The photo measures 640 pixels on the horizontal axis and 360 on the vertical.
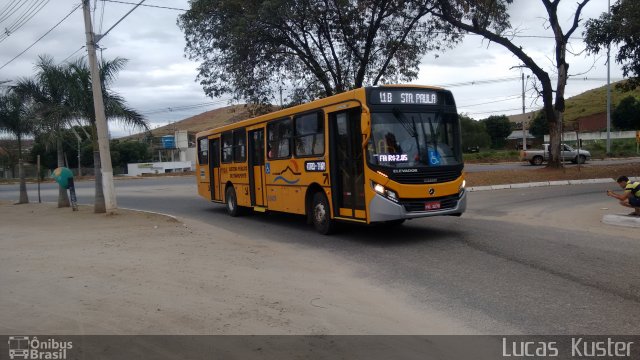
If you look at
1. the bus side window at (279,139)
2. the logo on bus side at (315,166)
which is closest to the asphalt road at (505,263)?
the logo on bus side at (315,166)

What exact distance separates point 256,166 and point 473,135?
66.8 m

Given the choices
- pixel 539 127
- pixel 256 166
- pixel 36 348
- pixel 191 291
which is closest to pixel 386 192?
pixel 191 291

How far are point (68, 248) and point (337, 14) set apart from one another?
16.2 meters

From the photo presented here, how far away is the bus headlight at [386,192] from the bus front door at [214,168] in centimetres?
871

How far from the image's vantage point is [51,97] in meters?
19.0

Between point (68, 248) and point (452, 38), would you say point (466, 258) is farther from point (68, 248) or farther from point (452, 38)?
point (452, 38)

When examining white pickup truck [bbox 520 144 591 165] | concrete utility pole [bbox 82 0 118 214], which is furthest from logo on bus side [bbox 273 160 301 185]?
white pickup truck [bbox 520 144 591 165]

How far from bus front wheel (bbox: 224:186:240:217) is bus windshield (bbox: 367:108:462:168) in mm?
7311

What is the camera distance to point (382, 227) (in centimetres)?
1262

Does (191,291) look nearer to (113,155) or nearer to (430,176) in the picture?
(430,176)

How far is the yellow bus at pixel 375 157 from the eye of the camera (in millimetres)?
9891

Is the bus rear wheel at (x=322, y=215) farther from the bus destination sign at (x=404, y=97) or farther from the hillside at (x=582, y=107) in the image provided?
the hillside at (x=582, y=107)

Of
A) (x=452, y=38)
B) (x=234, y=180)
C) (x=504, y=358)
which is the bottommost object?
(x=504, y=358)

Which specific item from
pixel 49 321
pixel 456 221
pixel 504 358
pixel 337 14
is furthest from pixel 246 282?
pixel 337 14
